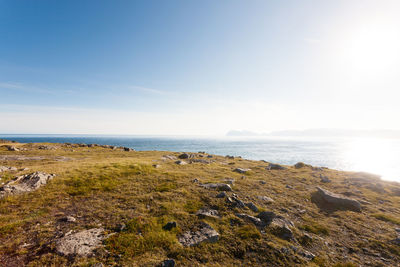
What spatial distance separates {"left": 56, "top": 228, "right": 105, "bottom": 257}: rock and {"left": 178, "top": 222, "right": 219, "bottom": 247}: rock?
4.02 m

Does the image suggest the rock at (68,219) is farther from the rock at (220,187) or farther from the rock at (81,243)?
the rock at (220,187)

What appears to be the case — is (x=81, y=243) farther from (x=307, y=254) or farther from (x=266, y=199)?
(x=266, y=199)

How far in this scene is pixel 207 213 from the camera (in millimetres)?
11141

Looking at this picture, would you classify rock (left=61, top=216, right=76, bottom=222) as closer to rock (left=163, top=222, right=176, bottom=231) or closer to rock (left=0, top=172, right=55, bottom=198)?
rock (left=163, top=222, right=176, bottom=231)

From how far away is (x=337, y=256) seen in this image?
8242mm

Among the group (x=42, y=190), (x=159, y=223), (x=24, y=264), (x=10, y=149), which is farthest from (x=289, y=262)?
(x=10, y=149)

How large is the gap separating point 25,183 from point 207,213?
1599cm

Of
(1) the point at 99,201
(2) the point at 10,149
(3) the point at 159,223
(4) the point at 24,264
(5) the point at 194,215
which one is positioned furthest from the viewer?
(2) the point at 10,149

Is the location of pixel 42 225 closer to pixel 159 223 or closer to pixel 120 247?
pixel 120 247

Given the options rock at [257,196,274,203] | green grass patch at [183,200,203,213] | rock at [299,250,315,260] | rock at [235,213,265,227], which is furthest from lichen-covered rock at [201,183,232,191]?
rock at [299,250,315,260]

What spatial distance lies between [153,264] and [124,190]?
9753 millimetres

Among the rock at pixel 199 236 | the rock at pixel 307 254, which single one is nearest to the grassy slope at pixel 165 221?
the rock at pixel 307 254

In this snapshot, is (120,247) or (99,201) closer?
(120,247)

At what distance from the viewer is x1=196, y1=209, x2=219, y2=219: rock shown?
10.7m
